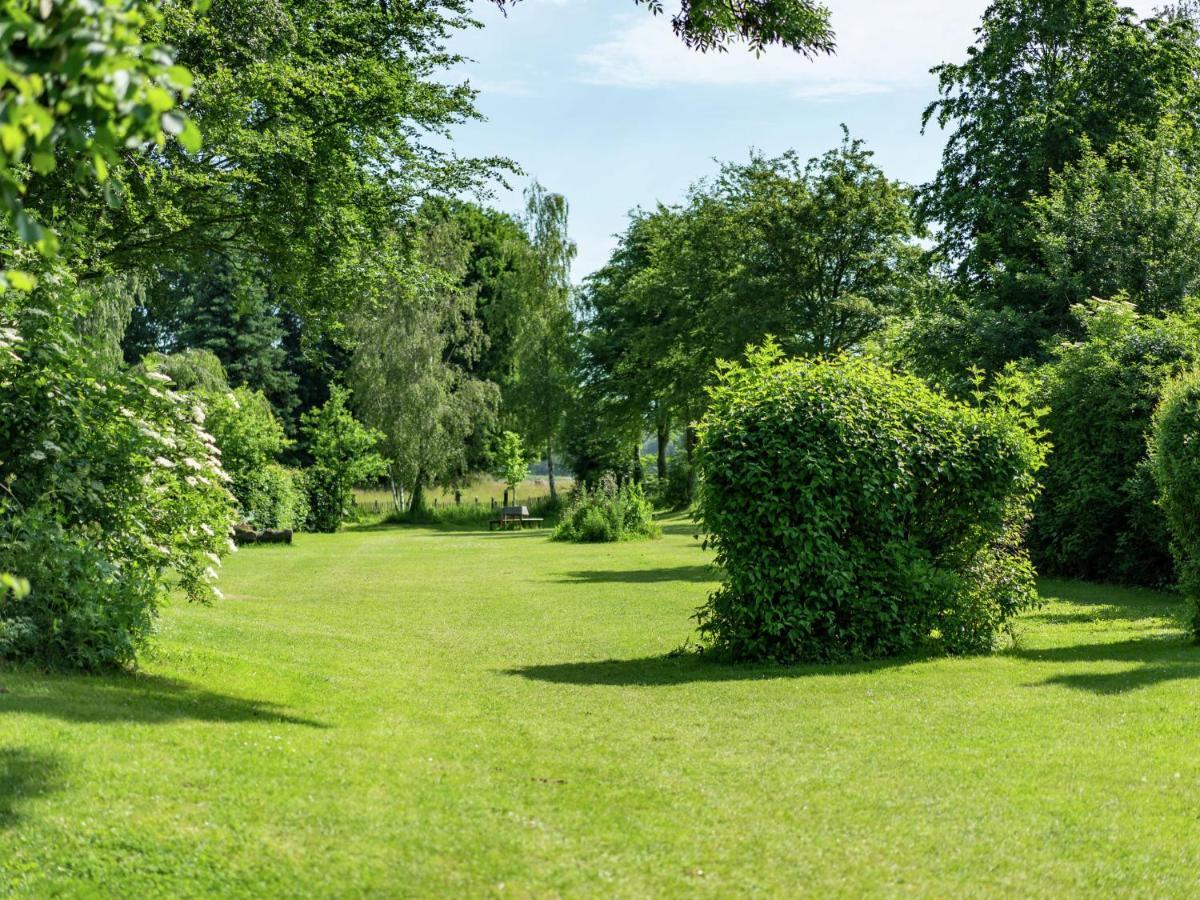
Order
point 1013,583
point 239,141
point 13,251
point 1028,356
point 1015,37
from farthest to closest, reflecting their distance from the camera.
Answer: point 1015,37, point 1028,356, point 239,141, point 1013,583, point 13,251

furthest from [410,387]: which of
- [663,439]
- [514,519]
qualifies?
[663,439]

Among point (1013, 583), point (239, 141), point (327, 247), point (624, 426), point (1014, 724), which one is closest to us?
point (1014, 724)

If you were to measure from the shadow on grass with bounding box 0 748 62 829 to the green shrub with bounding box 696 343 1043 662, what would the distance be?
25.0ft

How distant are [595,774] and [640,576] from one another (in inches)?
655

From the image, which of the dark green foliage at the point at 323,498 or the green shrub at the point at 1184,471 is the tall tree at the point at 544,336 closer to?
the dark green foliage at the point at 323,498

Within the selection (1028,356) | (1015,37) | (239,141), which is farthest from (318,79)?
(1015,37)

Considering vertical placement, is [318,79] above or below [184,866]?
above

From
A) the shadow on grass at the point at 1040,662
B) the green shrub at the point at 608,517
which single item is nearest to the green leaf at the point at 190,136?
the shadow on grass at the point at 1040,662

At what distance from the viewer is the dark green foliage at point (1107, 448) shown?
2042cm

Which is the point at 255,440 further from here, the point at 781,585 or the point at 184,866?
the point at 184,866

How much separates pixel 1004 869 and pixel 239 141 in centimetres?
1406

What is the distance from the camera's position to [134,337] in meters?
68.3

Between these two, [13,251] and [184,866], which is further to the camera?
[13,251]

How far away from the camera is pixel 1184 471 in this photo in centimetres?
1277
